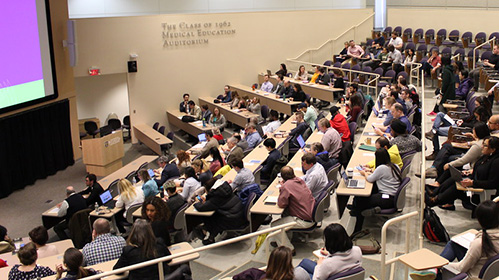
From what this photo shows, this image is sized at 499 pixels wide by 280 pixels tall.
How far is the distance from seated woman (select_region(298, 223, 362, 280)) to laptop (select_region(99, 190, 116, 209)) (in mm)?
4849

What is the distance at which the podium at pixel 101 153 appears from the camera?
12555 mm

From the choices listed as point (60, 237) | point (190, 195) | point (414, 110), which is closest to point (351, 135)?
point (414, 110)

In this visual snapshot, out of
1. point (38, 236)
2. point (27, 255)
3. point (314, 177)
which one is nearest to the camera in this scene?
point (27, 255)

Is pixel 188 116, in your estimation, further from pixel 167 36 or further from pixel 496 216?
pixel 496 216

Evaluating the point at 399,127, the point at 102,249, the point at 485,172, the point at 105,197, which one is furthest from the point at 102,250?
the point at 399,127

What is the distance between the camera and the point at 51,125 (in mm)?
13125

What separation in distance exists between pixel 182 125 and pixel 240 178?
790 cm

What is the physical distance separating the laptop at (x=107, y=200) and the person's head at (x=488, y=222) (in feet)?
19.6

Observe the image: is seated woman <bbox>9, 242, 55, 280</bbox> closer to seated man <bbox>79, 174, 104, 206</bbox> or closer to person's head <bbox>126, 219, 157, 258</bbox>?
person's head <bbox>126, 219, 157, 258</bbox>

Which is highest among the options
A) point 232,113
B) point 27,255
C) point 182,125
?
point 232,113

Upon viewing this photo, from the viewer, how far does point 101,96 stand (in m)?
17.7

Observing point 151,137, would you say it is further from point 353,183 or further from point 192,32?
point 353,183

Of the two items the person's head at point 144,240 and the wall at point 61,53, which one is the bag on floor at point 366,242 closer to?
the person's head at point 144,240

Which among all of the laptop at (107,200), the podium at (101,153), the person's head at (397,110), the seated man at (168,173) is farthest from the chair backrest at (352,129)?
the podium at (101,153)
